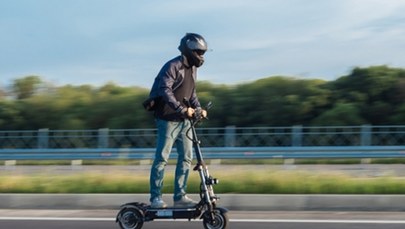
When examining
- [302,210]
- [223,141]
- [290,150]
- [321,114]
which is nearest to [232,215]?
[302,210]

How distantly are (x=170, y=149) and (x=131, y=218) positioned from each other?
0.79 m

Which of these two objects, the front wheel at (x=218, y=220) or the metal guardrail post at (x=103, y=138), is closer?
the front wheel at (x=218, y=220)

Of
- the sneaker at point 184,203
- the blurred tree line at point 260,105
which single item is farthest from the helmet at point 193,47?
the blurred tree line at point 260,105

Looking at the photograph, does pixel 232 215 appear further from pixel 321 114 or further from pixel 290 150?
pixel 321 114

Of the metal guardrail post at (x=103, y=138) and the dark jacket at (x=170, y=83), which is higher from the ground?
the dark jacket at (x=170, y=83)

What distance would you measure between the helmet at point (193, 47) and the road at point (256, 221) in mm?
1779

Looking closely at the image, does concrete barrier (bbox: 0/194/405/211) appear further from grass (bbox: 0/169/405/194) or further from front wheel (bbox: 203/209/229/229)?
front wheel (bbox: 203/209/229/229)

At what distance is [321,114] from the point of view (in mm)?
25328

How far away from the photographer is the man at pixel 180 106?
6.71 metres

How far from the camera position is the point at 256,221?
753 centimetres

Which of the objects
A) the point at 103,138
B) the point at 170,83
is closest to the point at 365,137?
the point at 103,138

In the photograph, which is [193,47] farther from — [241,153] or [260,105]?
[260,105]

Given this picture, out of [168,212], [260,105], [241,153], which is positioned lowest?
[241,153]

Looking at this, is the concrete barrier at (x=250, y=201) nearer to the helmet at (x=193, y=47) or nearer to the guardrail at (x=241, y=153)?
the helmet at (x=193, y=47)
